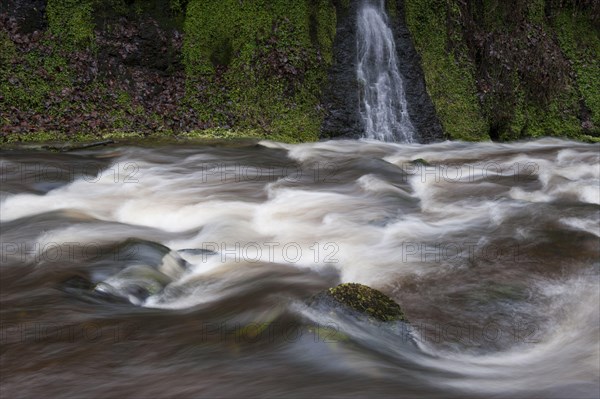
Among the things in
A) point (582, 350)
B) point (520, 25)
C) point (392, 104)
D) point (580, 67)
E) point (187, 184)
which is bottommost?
point (582, 350)

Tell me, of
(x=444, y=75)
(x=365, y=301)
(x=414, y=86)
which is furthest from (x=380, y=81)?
(x=365, y=301)

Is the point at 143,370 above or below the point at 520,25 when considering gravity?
below

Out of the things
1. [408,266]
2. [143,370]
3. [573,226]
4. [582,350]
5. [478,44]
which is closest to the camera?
[143,370]

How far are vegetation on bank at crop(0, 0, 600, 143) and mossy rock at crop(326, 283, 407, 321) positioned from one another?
Result: 786cm

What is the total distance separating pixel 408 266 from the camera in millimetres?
5457

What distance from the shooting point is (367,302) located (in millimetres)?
3848

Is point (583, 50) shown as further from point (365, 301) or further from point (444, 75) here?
point (365, 301)

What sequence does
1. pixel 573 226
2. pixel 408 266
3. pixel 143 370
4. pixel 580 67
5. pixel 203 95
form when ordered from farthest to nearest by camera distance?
pixel 580 67
pixel 203 95
pixel 573 226
pixel 408 266
pixel 143 370

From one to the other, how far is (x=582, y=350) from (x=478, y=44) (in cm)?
1164

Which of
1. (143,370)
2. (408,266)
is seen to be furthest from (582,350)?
(143,370)

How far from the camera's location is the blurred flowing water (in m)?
3.26

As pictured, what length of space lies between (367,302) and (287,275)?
5.09ft

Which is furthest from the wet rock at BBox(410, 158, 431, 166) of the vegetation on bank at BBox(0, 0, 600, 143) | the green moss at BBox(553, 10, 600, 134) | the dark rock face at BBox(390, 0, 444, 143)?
the green moss at BBox(553, 10, 600, 134)

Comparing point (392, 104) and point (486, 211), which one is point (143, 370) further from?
point (392, 104)
